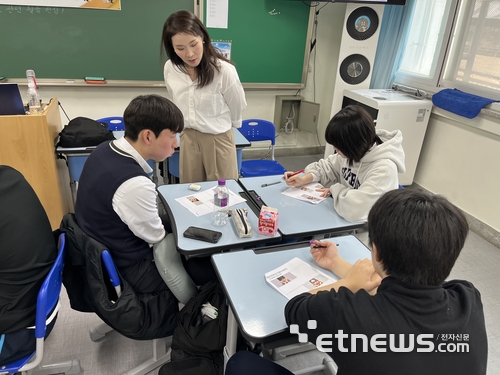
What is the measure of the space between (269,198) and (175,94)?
94 cm

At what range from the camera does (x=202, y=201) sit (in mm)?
1802

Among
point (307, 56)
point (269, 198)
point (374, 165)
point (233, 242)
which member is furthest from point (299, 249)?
point (307, 56)

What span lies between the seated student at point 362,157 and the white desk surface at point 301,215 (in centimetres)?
5

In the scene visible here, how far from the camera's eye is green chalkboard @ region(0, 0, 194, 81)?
3.01 metres

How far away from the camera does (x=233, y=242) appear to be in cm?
148

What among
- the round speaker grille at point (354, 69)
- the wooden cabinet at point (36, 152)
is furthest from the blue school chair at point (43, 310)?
the round speaker grille at point (354, 69)

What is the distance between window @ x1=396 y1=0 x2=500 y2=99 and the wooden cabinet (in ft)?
11.0

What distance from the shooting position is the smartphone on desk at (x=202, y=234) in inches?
57.8

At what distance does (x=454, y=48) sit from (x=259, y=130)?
197cm

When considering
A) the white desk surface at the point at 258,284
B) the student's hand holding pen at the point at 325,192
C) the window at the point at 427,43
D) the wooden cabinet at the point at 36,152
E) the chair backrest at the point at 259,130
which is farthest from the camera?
the window at the point at 427,43

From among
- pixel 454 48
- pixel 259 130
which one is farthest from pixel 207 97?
pixel 454 48

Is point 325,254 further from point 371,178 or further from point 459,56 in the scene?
point 459,56

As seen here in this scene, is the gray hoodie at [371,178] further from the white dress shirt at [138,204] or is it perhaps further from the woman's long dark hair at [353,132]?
the white dress shirt at [138,204]

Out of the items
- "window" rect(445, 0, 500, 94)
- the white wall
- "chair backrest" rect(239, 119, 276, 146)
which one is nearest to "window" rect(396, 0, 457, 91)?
"window" rect(445, 0, 500, 94)
